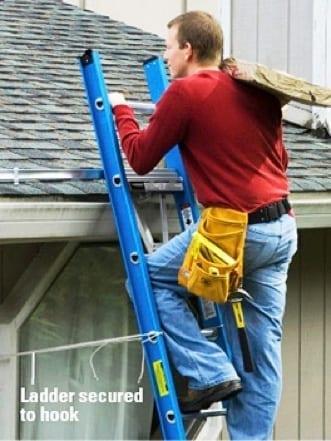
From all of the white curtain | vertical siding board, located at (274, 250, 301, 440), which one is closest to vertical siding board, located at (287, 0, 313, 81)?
vertical siding board, located at (274, 250, 301, 440)

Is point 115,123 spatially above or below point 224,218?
above

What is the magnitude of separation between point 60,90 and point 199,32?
2.22m

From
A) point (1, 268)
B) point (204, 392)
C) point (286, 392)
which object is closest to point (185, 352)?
point (204, 392)

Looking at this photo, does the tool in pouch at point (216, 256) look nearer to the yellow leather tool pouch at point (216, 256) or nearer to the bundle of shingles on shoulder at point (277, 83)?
the yellow leather tool pouch at point (216, 256)

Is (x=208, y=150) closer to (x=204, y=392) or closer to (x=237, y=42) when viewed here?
(x=204, y=392)

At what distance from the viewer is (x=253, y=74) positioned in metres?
4.11

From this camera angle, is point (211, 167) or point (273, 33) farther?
point (273, 33)

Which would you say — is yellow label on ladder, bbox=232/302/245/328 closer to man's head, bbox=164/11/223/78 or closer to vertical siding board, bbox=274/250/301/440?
man's head, bbox=164/11/223/78

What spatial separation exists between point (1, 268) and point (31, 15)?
3192 mm

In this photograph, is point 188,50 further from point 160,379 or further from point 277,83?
point 160,379

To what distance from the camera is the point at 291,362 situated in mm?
6445

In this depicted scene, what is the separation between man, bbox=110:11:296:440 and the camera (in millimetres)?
4160

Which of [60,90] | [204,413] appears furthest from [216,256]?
[60,90]

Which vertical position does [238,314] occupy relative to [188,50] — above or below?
below
